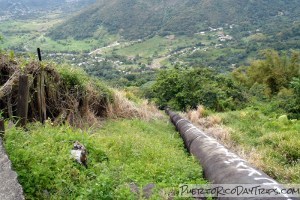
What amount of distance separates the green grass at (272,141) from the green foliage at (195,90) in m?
3.90

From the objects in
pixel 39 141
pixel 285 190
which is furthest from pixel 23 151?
pixel 285 190

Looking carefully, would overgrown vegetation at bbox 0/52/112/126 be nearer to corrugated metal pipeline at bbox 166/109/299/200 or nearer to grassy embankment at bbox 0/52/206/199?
grassy embankment at bbox 0/52/206/199

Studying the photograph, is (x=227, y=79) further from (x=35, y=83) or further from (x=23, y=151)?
(x=23, y=151)

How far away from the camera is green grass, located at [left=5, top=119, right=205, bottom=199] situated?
5.01 m

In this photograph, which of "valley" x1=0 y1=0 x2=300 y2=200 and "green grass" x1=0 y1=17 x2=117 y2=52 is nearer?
"valley" x1=0 y1=0 x2=300 y2=200

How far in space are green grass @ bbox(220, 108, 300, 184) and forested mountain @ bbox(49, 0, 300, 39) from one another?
92681 mm

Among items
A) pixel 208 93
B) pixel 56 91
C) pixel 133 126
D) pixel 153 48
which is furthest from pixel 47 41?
pixel 133 126

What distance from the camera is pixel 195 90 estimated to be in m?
19.9

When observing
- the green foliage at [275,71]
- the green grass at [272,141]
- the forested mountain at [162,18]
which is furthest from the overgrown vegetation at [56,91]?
the forested mountain at [162,18]

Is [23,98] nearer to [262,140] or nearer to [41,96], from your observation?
[41,96]

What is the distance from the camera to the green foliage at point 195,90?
754 inches

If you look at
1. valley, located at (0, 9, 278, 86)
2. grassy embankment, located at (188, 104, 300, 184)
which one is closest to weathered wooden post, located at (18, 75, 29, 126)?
grassy embankment, located at (188, 104, 300, 184)

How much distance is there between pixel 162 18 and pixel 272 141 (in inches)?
4150

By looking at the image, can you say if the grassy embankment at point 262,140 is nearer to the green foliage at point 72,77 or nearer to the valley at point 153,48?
the green foliage at point 72,77
